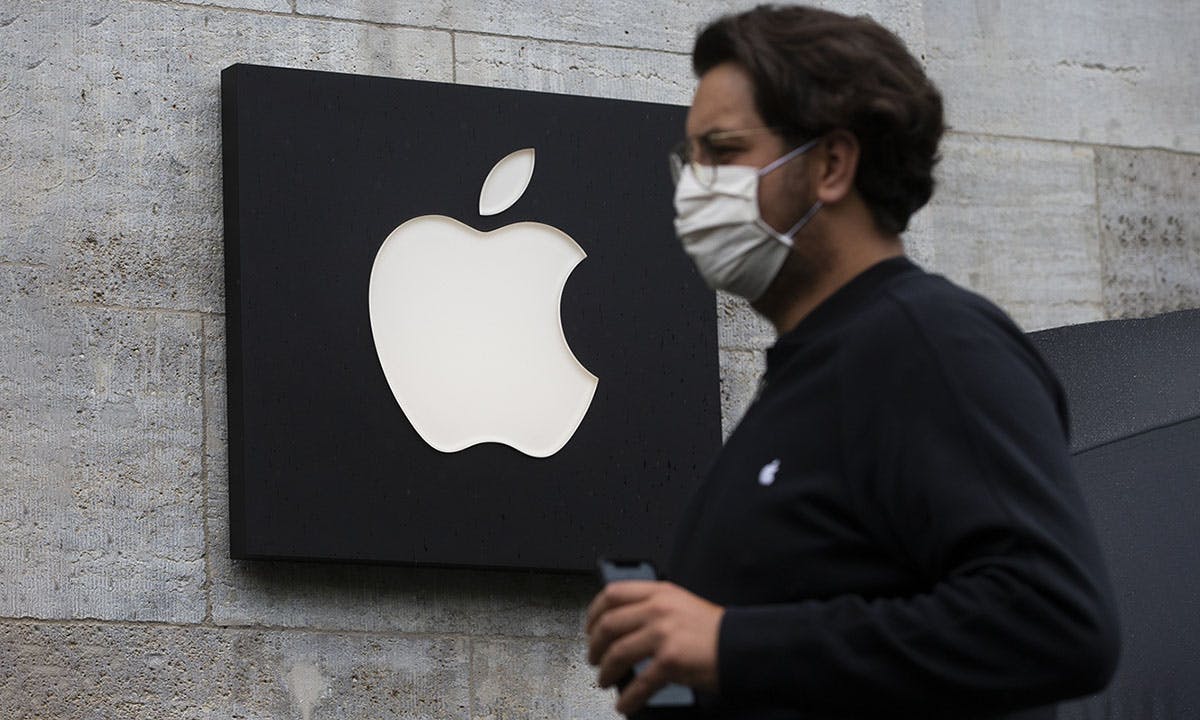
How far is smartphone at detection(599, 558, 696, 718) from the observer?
7.20ft

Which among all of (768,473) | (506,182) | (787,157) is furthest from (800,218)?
(506,182)

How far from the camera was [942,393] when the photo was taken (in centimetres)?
214

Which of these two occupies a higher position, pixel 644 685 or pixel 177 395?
pixel 177 395

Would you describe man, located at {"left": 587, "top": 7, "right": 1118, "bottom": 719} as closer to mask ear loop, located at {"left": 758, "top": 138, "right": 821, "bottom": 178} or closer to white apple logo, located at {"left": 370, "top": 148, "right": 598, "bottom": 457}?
mask ear loop, located at {"left": 758, "top": 138, "right": 821, "bottom": 178}

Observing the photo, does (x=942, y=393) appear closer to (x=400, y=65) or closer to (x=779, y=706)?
(x=779, y=706)

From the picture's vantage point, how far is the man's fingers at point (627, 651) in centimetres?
216

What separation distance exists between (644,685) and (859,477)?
1.01 ft

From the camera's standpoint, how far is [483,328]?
215 inches

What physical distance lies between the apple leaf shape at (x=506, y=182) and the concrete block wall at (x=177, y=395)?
0.91 feet

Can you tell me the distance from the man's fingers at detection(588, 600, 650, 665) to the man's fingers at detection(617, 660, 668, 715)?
0.04 metres

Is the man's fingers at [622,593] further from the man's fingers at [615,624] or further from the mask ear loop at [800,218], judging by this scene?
the mask ear loop at [800,218]

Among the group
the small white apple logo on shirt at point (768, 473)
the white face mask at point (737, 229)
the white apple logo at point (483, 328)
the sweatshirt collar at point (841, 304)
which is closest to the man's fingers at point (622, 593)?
the small white apple logo on shirt at point (768, 473)

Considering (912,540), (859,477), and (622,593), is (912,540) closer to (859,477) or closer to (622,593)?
(859,477)

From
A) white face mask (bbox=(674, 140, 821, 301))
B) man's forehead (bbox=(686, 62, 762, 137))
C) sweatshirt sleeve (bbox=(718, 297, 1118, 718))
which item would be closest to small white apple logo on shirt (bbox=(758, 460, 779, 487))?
sweatshirt sleeve (bbox=(718, 297, 1118, 718))
